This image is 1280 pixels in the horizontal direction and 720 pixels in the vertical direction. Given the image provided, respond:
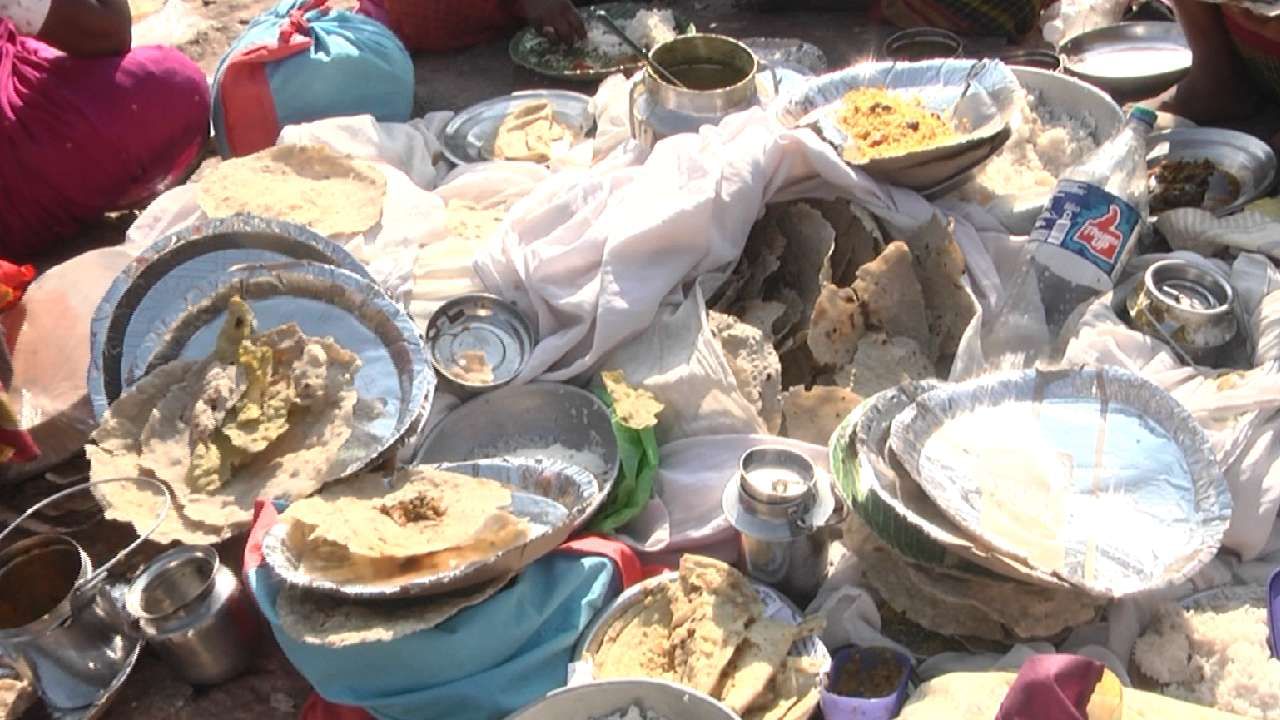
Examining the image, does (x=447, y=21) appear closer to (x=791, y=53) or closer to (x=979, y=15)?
(x=791, y=53)

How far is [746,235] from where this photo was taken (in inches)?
104

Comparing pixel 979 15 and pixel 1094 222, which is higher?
pixel 1094 222

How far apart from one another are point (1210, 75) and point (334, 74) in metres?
3.06

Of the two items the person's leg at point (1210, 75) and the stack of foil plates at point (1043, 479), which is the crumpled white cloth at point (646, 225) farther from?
the person's leg at point (1210, 75)

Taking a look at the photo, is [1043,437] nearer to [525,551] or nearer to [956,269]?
[956,269]

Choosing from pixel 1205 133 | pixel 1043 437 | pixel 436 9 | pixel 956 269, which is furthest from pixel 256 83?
pixel 1205 133

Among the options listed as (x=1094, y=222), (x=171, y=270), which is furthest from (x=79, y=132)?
(x=1094, y=222)

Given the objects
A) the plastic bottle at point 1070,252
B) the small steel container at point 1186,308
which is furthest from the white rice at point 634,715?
the small steel container at point 1186,308

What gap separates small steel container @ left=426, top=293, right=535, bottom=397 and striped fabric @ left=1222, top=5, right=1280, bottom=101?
8.33 feet

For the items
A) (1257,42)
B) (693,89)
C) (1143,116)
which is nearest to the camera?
(1143,116)

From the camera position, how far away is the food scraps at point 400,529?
1932 millimetres

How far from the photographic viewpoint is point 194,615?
2.09m

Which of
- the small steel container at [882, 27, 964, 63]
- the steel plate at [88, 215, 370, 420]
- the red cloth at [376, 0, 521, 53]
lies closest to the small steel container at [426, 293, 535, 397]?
the steel plate at [88, 215, 370, 420]

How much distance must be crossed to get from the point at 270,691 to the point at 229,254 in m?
1.11
